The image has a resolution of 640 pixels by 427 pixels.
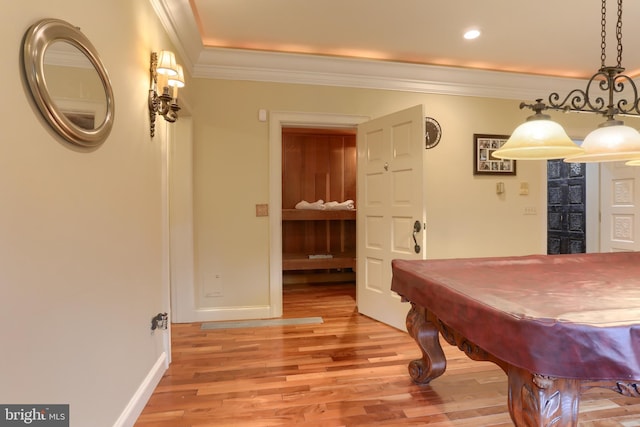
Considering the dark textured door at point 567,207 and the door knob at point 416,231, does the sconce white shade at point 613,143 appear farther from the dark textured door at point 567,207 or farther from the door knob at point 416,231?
the dark textured door at point 567,207

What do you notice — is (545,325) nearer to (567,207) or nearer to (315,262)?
(315,262)

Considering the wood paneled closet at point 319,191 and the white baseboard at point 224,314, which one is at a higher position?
the wood paneled closet at point 319,191

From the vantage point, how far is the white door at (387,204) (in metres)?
2.79

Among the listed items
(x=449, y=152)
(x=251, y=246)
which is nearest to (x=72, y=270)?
(x=251, y=246)

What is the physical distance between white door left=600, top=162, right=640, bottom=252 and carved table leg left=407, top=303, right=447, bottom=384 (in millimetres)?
3499

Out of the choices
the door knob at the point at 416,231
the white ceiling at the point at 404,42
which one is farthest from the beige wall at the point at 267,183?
the door knob at the point at 416,231

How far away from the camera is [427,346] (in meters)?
1.97

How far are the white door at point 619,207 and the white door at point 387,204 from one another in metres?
3.01

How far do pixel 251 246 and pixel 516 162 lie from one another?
3.22m

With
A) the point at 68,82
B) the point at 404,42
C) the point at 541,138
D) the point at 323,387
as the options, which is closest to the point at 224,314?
the point at 323,387

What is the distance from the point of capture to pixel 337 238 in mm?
5191

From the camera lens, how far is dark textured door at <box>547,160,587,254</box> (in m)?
4.86

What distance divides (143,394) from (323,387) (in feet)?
3.46

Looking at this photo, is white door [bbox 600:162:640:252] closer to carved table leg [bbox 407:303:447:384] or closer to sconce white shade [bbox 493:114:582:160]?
sconce white shade [bbox 493:114:582:160]
